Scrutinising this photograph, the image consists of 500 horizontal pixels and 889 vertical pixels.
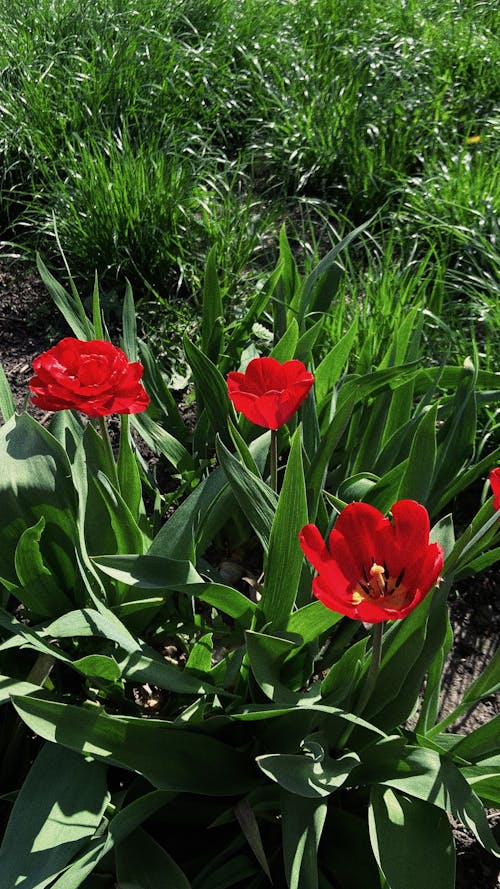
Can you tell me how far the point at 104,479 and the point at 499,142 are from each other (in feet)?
8.02

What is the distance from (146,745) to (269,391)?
550mm

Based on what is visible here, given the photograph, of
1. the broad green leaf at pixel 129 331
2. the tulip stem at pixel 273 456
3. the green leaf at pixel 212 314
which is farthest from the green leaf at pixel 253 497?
the green leaf at pixel 212 314

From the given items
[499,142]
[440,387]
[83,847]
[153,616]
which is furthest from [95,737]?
[499,142]

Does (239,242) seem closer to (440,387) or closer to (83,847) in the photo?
(440,387)

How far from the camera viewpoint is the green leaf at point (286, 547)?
1297mm

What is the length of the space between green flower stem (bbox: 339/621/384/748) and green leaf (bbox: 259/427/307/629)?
18 cm

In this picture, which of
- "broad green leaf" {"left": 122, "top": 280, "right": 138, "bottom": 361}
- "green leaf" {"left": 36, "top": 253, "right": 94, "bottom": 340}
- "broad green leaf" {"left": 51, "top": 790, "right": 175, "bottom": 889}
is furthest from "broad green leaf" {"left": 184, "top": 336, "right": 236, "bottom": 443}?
"broad green leaf" {"left": 51, "top": 790, "right": 175, "bottom": 889}

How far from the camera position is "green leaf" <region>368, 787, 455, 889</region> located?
1.16 metres

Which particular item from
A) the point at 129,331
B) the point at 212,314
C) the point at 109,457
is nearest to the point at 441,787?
the point at 109,457

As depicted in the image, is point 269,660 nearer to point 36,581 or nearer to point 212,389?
point 36,581

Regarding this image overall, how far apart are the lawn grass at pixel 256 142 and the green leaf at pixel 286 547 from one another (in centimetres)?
100

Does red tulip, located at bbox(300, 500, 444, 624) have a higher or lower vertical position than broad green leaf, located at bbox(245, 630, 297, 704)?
higher

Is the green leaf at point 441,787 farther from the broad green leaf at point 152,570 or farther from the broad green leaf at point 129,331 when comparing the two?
the broad green leaf at point 129,331

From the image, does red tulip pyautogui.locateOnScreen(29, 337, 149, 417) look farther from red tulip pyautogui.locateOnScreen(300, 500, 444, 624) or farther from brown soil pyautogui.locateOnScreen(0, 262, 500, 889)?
red tulip pyautogui.locateOnScreen(300, 500, 444, 624)
